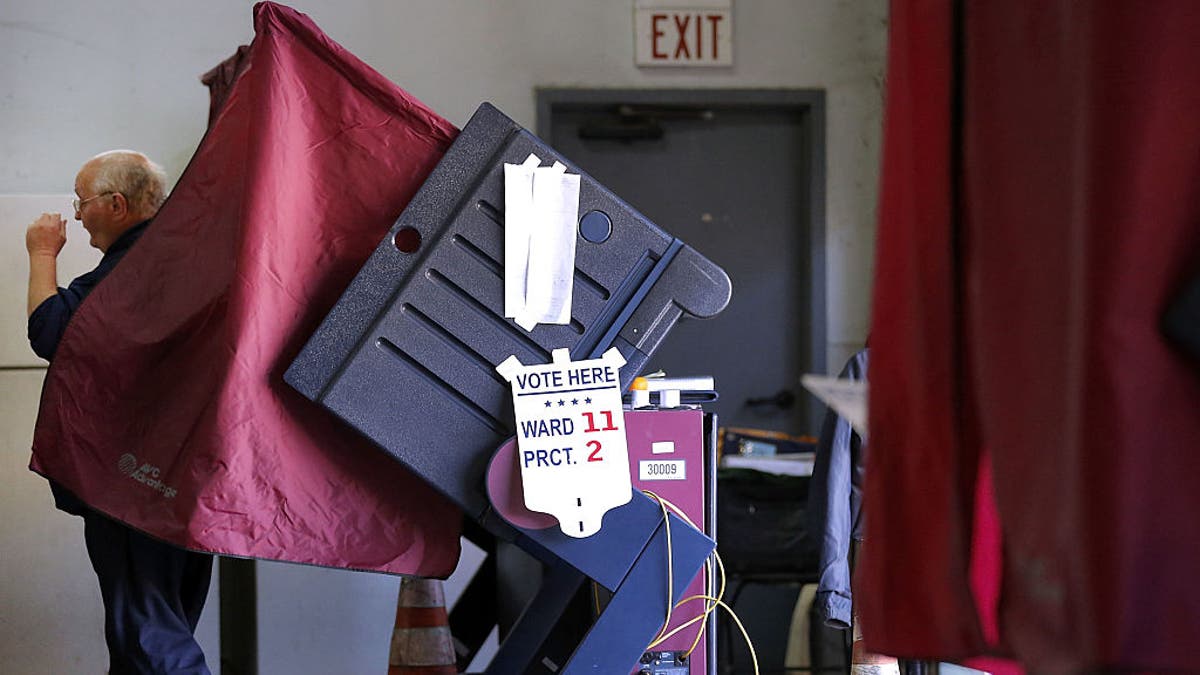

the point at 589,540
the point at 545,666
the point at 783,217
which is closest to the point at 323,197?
the point at 589,540

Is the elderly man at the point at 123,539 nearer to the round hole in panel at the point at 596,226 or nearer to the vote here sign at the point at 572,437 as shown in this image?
the vote here sign at the point at 572,437

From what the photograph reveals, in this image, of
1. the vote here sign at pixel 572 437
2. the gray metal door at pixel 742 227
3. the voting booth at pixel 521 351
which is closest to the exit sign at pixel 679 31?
the gray metal door at pixel 742 227

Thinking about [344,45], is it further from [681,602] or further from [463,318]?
[681,602]

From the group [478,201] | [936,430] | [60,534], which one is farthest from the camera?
[60,534]

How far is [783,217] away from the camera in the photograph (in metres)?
5.53

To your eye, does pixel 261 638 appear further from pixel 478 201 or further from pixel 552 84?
pixel 478 201

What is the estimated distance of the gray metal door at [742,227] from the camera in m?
5.49

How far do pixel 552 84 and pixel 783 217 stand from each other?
111cm

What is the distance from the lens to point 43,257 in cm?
347

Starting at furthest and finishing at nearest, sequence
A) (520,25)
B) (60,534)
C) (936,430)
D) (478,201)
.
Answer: (520,25) → (60,534) → (478,201) → (936,430)

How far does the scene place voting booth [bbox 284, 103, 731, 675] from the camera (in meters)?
2.50

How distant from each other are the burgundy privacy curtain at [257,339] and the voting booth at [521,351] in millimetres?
146

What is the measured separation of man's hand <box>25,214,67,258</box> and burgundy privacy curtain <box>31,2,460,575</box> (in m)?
0.69

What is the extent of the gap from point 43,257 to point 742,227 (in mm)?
2922
